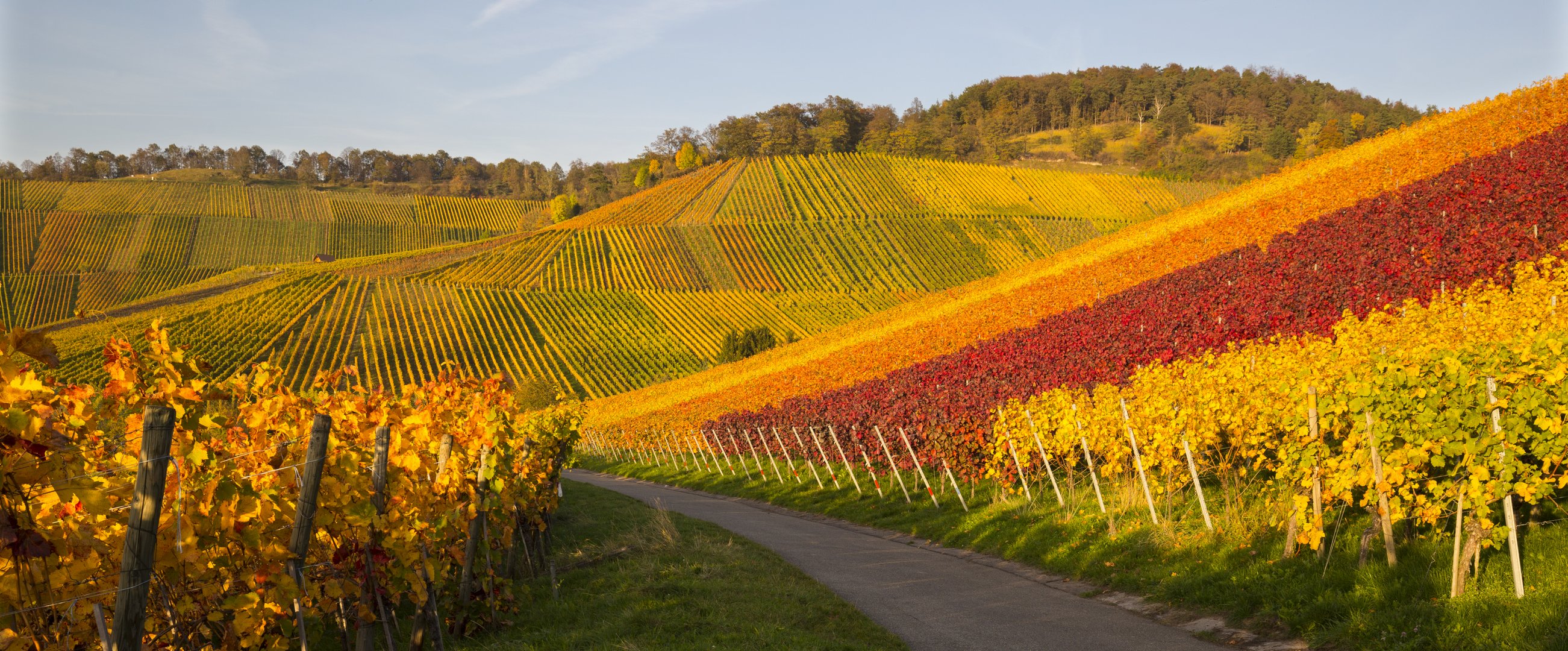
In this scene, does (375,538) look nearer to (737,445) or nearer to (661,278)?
(737,445)

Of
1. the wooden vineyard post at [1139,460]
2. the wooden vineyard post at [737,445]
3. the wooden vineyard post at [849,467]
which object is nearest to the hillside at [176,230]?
the wooden vineyard post at [737,445]

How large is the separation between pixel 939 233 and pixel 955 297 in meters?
38.8

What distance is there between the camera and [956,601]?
9.88 metres

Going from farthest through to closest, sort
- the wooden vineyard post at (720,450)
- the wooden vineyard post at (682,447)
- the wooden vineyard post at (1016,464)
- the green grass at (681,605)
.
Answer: the wooden vineyard post at (682,447) → the wooden vineyard post at (720,450) → the wooden vineyard post at (1016,464) → the green grass at (681,605)

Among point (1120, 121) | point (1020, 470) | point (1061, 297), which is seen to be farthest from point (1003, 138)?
point (1020, 470)

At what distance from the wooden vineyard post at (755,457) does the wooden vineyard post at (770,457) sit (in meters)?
0.27

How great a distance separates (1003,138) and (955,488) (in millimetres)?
115489

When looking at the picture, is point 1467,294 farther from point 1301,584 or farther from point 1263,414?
point 1301,584

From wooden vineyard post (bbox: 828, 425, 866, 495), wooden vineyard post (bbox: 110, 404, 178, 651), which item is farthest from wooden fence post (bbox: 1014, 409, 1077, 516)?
wooden vineyard post (bbox: 110, 404, 178, 651)

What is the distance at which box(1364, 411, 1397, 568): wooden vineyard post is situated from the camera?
724 centimetres

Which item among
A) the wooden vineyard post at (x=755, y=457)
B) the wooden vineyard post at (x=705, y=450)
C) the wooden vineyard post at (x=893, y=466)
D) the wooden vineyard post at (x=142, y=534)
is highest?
the wooden vineyard post at (x=142, y=534)

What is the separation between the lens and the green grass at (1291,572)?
672 cm

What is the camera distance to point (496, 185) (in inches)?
6781

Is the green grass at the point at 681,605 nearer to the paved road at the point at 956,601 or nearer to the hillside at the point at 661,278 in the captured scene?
the paved road at the point at 956,601
